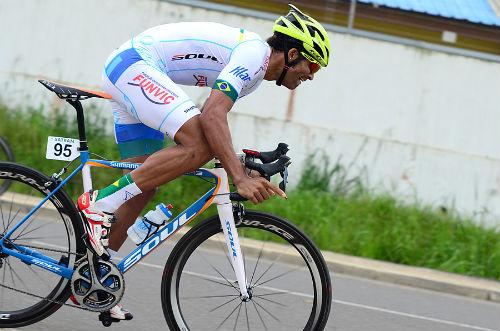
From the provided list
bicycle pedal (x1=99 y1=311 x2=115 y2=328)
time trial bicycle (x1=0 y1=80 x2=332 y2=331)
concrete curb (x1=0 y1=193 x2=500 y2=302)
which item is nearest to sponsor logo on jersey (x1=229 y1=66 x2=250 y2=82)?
time trial bicycle (x1=0 y1=80 x2=332 y2=331)

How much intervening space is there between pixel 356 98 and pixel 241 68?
282 inches

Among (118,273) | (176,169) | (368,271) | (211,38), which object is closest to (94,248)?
(118,273)

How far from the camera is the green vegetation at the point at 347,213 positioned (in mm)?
10227

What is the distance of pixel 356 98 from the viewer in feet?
38.5

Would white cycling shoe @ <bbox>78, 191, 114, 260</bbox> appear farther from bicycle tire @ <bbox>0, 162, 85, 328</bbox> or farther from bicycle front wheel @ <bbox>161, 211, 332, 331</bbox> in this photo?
bicycle front wheel @ <bbox>161, 211, 332, 331</bbox>

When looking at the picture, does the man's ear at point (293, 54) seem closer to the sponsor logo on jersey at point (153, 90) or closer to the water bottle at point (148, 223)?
the sponsor logo on jersey at point (153, 90)

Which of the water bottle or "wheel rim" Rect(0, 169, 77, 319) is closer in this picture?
the water bottle

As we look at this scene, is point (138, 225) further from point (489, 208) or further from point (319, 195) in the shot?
point (489, 208)

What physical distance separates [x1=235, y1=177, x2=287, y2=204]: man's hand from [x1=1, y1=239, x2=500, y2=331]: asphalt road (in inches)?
19.5

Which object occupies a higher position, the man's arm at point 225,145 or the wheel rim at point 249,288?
the man's arm at point 225,145

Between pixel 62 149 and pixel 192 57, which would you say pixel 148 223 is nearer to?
pixel 62 149

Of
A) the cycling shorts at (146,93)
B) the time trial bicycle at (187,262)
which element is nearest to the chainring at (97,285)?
the time trial bicycle at (187,262)

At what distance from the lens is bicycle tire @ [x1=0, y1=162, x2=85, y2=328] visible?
5.12 metres

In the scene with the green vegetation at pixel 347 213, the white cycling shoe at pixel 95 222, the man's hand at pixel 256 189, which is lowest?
the white cycling shoe at pixel 95 222
